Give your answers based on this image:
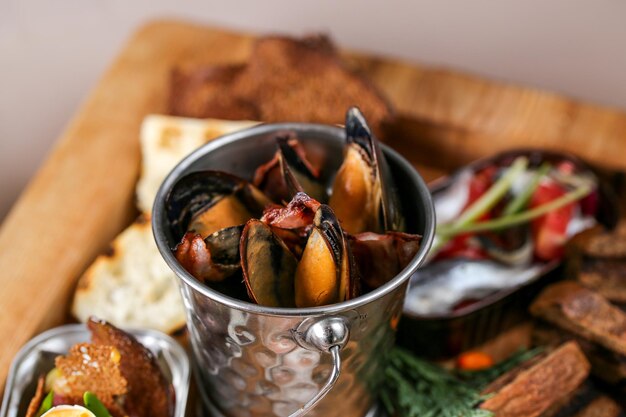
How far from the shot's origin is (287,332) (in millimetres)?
923

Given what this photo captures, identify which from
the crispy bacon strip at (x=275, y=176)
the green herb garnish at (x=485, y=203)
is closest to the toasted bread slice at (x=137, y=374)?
the crispy bacon strip at (x=275, y=176)

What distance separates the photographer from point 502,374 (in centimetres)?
129

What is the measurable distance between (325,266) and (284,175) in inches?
6.4

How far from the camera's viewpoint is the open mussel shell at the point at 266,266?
93 centimetres

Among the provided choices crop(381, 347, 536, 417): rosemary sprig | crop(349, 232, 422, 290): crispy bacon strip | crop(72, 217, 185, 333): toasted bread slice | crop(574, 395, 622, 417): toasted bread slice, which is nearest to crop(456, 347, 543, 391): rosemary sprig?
crop(381, 347, 536, 417): rosemary sprig

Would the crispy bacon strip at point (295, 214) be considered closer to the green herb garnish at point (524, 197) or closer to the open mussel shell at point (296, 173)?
the open mussel shell at point (296, 173)

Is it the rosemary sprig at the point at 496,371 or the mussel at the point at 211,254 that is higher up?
the mussel at the point at 211,254

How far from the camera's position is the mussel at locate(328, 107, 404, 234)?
40.1 inches

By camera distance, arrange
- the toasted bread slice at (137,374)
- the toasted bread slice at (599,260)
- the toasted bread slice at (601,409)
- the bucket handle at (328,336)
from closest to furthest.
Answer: the bucket handle at (328,336)
the toasted bread slice at (137,374)
the toasted bread slice at (601,409)
the toasted bread slice at (599,260)

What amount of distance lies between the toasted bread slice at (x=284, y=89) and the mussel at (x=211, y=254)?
630 mm

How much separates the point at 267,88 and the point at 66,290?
0.56 m

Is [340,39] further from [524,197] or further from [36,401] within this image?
[36,401]

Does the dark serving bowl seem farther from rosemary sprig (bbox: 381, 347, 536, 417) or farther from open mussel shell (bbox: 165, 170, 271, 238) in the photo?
open mussel shell (bbox: 165, 170, 271, 238)

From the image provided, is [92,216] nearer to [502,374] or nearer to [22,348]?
[22,348]
